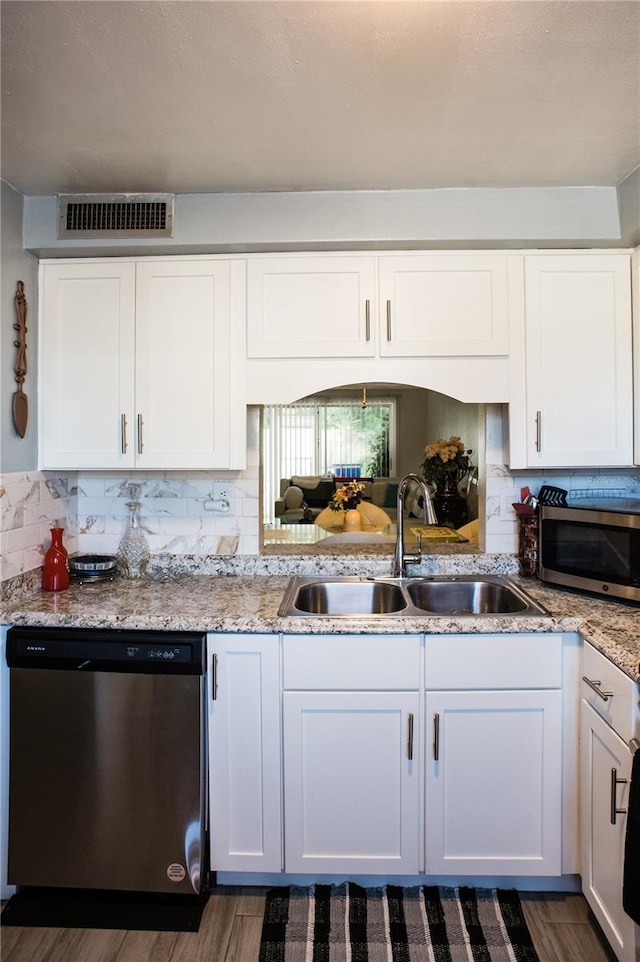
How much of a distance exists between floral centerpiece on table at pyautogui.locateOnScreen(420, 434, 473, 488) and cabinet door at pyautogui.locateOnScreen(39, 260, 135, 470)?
1647mm

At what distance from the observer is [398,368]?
199cm

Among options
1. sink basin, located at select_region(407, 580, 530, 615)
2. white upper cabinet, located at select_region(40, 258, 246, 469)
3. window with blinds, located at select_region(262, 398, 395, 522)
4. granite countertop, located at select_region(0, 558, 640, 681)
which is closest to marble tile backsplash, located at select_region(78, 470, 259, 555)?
white upper cabinet, located at select_region(40, 258, 246, 469)

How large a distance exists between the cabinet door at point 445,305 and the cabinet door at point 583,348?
0.39ft

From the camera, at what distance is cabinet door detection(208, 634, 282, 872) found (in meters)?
1.69

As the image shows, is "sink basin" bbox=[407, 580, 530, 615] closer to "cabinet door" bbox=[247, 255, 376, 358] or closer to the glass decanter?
"cabinet door" bbox=[247, 255, 376, 358]

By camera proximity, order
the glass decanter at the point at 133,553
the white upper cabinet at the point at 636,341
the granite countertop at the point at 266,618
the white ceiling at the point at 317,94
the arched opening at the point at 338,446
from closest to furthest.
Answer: the white ceiling at the point at 317,94 < the granite countertop at the point at 266,618 < the white upper cabinet at the point at 636,341 < the glass decanter at the point at 133,553 < the arched opening at the point at 338,446

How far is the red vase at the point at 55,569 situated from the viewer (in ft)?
6.53

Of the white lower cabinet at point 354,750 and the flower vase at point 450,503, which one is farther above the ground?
the flower vase at point 450,503

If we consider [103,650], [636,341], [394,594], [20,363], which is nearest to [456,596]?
[394,594]

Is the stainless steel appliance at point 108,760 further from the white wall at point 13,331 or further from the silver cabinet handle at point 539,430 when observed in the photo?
the silver cabinet handle at point 539,430

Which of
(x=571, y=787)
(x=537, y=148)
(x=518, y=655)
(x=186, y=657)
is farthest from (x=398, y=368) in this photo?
(x=571, y=787)

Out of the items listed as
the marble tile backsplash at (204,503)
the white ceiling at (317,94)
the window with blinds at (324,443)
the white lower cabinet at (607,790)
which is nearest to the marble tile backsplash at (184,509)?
the marble tile backsplash at (204,503)

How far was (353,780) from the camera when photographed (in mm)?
1678

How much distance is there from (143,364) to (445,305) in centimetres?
116
